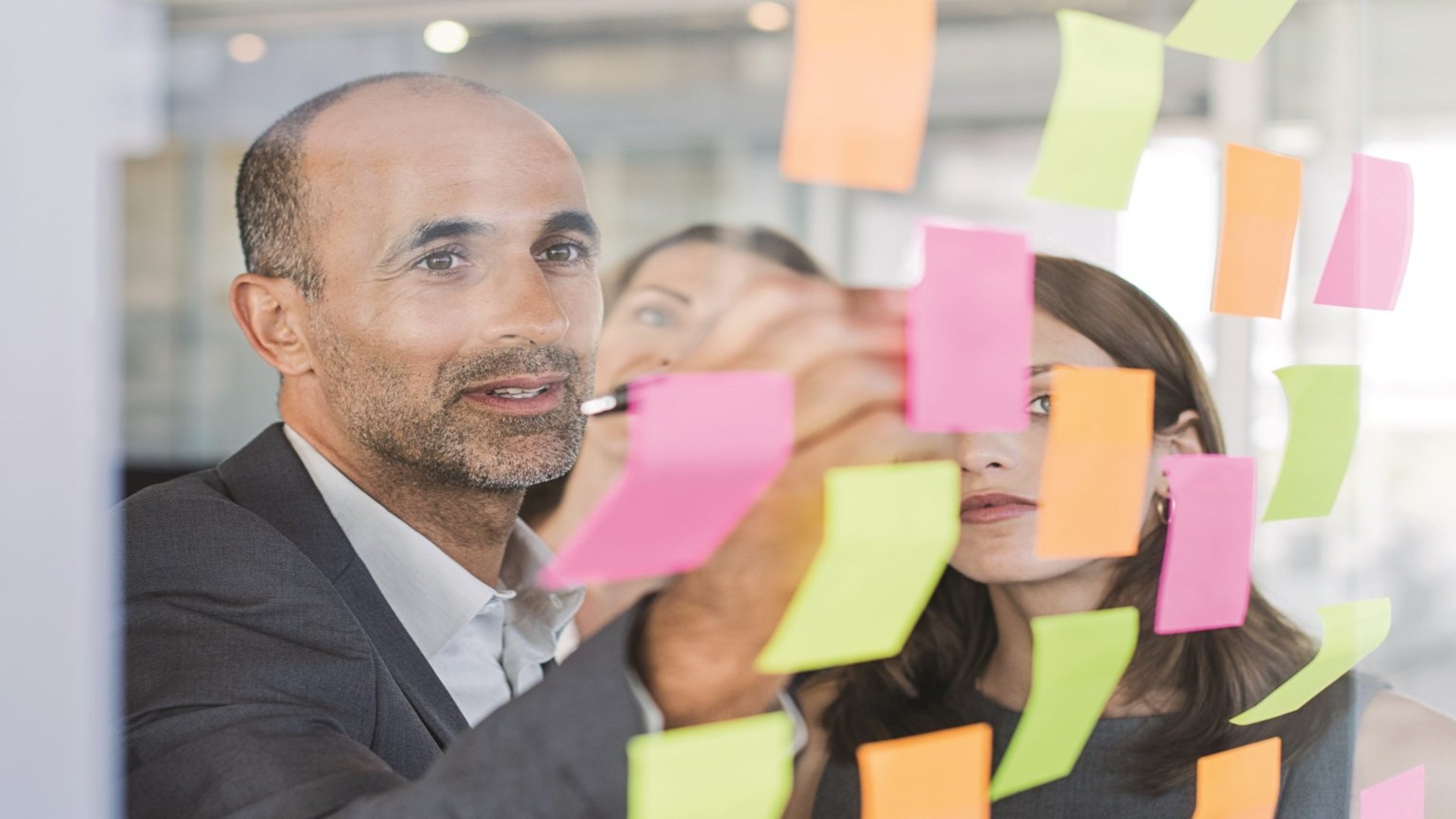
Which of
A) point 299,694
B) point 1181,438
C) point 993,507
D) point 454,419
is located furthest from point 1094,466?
point 299,694

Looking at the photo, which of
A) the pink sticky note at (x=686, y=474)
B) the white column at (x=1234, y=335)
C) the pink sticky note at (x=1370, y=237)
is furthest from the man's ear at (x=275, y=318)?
the pink sticky note at (x=1370, y=237)

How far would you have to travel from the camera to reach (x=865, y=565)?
0.71 m

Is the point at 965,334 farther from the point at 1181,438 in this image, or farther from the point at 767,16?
the point at 1181,438

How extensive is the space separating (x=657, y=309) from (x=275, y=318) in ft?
0.77

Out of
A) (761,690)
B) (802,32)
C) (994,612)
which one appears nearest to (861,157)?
(802,32)

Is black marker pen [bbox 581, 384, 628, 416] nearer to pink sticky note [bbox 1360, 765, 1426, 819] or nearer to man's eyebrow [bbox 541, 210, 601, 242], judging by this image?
man's eyebrow [bbox 541, 210, 601, 242]

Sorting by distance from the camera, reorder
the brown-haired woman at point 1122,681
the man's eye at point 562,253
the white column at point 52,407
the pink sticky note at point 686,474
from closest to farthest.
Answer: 1. the white column at point 52,407
2. the pink sticky note at point 686,474
3. the man's eye at point 562,253
4. the brown-haired woman at point 1122,681

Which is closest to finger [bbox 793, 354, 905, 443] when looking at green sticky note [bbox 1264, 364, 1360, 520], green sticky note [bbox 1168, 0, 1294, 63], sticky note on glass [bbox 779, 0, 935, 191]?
sticky note on glass [bbox 779, 0, 935, 191]

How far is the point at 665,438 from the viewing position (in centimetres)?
65

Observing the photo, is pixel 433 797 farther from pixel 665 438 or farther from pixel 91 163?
pixel 91 163

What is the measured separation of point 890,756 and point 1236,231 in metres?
0.46

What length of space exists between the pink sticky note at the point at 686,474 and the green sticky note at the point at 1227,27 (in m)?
0.41

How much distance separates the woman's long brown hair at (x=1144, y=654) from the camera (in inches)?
35.0

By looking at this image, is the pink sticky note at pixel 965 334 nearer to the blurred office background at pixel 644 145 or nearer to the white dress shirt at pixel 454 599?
the blurred office background at pixel 644 145
